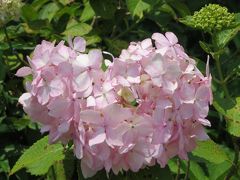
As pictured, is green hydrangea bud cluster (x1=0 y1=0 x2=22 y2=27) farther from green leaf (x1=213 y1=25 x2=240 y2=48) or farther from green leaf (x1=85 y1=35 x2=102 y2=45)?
green leaf (x1=213 y1=25 x2=240 y2=48)

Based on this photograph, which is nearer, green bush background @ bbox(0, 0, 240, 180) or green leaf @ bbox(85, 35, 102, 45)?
green bush background @ bbox(0, 0, 240, 180)

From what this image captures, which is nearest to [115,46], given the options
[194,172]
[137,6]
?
[137,6]

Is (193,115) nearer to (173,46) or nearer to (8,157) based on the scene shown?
(173,46)

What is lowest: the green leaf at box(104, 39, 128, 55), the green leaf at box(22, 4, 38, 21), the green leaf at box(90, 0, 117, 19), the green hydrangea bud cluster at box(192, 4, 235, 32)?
the green leaf at box(104, 39, 128, 55)

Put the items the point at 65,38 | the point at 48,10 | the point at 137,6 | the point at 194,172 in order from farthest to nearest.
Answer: the point at 48,10, the point at 65,38, the point at 137,6, the point at 194,172

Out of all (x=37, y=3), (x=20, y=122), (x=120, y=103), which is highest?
(x=120, y=103)

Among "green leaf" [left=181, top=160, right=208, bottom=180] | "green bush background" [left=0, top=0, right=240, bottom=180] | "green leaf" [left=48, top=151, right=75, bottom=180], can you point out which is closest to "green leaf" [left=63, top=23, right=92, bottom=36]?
"green bush background" [left=0, top=0, right=240, bottom=180]

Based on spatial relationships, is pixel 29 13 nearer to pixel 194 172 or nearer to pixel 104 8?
pixel 104 8
